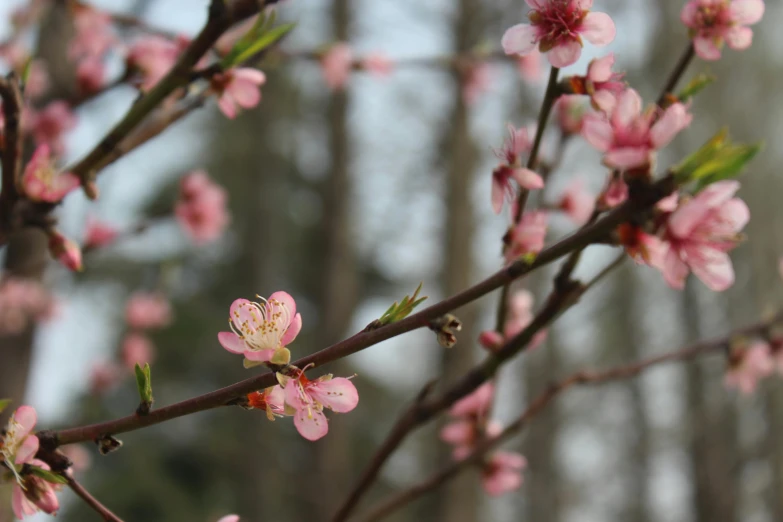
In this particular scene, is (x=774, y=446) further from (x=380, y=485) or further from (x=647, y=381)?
(x=380, y=485)

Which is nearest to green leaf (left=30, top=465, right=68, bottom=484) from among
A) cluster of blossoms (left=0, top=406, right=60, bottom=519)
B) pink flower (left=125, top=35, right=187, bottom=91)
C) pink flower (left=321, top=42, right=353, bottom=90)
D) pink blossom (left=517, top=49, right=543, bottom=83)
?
cluster of blossoms (left=0, top=406, right=60, bottom=519)

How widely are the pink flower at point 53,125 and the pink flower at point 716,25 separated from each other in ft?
5.25

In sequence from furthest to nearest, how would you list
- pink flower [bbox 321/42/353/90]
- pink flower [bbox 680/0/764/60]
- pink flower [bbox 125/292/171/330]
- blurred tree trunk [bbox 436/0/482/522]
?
blurred tree trunk [bbox 436/0/482/522] → pink flower [bbox 125/292/171/330] → pink flower [bbox 321/42/353/90] → pink flower [bbox 680/0/764/60]

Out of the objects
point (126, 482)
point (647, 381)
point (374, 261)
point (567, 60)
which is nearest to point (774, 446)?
point (647, 381)

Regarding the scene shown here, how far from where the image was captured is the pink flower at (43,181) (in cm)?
108

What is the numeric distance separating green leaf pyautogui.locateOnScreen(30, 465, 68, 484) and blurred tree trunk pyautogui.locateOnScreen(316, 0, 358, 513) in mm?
4955

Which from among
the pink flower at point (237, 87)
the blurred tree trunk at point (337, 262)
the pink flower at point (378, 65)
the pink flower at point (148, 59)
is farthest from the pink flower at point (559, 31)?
the blurred tree trunk at point (337, 262)

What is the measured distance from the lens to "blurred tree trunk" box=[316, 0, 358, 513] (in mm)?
5734

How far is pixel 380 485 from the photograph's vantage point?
27.9ft

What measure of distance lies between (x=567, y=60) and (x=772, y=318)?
0.97 m

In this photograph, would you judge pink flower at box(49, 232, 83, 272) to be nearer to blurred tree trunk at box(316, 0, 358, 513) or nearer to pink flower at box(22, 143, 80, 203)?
pink flower at box(22, 143, 80, 203)

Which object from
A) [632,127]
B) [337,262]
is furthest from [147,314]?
[337,262]

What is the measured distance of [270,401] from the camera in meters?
0.70

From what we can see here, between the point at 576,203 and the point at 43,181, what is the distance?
3.32 ft
